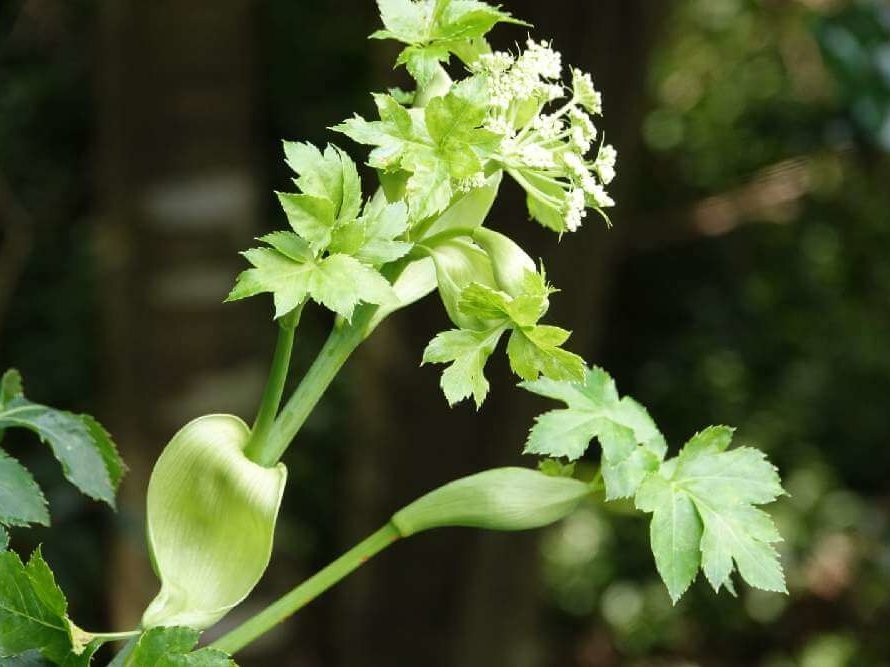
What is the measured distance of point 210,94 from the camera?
181 centimetres

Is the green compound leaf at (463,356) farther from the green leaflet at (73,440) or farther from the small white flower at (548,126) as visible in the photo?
the green leaflet at (73,440)

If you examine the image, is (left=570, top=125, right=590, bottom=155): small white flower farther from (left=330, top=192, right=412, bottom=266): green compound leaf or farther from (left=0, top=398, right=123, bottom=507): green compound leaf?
(left=0, top=398, right=123, bottom=507): green compound leaf

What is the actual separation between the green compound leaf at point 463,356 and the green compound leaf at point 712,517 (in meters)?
0.10

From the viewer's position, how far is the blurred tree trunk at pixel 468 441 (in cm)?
159

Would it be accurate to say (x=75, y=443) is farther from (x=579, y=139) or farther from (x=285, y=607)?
(x=579, y=139)

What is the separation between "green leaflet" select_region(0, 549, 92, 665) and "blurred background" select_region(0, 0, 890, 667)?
1.17 metres

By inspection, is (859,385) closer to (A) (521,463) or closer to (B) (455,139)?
(A) (521,463)

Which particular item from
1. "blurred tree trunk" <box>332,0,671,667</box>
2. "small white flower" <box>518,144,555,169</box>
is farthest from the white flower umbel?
"blurred tree trunk" <box>332,0,671,667</box>

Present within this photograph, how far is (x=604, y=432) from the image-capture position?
0.47 m

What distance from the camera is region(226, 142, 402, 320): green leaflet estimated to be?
14.8 inches

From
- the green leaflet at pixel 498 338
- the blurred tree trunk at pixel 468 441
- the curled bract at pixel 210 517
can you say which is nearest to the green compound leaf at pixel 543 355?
the green leaflet at pixel 498 338

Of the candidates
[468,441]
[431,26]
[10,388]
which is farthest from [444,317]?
[431,26]

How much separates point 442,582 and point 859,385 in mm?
1852

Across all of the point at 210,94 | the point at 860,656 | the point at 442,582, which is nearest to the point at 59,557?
the point at 442,582
